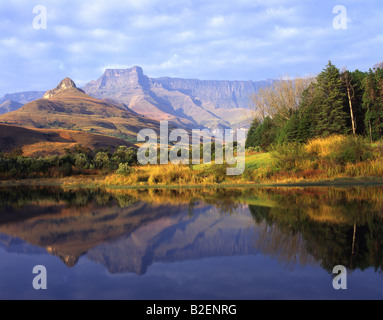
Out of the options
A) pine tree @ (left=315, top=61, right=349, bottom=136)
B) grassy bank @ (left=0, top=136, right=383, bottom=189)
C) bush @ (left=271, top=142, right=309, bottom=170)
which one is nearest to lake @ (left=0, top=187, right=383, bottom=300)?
grassy bank @ (left=0, top=136, right=383, bottom=189)

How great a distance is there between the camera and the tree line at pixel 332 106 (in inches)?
1699

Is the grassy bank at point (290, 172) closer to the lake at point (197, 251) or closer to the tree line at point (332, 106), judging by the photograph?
the lake at point (197, 251)

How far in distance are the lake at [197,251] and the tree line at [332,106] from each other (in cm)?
2967

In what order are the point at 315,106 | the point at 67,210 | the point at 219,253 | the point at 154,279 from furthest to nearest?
the point at 315,106, the point at 67,210, the point at 219,253, the point at 154,279

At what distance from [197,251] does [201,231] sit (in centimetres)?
181

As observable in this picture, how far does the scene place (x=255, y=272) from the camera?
5891 millimetres

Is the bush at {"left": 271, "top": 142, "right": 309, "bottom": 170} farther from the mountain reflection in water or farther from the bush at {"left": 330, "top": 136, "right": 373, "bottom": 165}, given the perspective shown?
the mountain reflection in water

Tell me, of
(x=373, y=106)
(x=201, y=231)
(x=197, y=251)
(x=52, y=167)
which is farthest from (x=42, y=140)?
(x=197, y=251)

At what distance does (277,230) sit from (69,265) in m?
5.67

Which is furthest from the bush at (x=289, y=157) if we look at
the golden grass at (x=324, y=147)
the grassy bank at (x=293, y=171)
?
the golden grass at (x=324, y=147)

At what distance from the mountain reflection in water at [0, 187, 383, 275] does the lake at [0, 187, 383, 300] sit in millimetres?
30

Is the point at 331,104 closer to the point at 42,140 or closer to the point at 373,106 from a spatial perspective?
the point at 373,106
